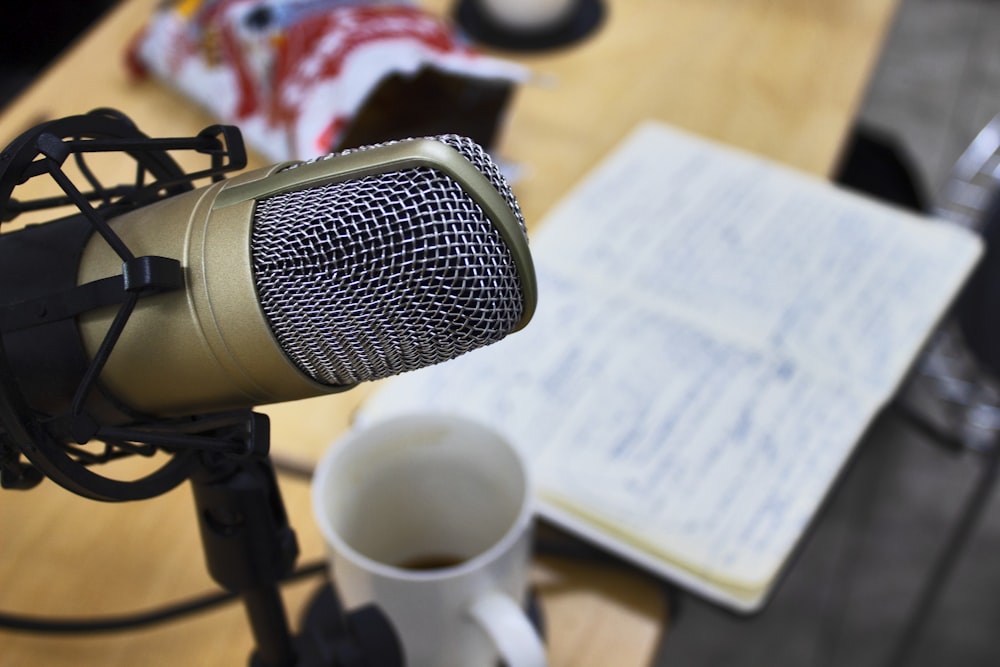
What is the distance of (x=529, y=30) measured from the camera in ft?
3.19

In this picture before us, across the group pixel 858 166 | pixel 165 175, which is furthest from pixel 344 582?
pixel 858 166

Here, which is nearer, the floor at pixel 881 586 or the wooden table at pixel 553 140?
the wooden table at pixel 553 140

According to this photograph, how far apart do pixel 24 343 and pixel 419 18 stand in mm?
609

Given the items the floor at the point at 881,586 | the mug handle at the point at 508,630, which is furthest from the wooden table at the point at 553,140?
the floor at the point at 881,586

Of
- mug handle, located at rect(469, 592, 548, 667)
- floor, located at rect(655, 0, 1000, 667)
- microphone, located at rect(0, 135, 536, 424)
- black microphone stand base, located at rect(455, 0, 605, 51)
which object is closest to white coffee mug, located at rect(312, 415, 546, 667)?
mug handle, located at rect(469, 592, 548, 667)

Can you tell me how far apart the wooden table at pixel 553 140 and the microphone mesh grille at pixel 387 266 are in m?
0.17

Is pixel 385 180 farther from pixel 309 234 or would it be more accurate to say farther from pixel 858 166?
pixel 858 166

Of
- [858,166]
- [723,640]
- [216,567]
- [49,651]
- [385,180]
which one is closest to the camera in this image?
[385,180]

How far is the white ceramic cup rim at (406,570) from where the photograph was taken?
443 mm

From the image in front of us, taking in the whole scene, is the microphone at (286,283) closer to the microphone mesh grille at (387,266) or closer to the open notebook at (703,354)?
the microphone mesh grille at (387,266)

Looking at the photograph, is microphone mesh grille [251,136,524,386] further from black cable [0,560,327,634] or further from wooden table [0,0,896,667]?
black cable [0,560,327,634]

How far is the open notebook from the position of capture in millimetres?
592

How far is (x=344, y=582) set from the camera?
479 millimetres

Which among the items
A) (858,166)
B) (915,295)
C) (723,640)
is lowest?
(723,640)
